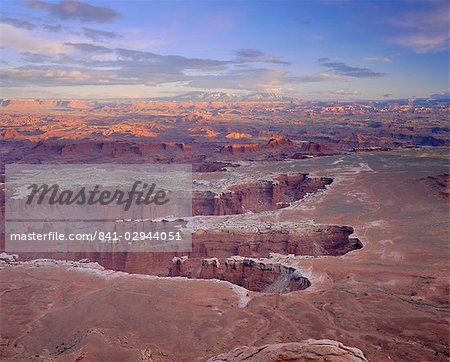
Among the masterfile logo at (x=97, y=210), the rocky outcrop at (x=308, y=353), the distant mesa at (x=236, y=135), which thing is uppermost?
the rocky outcrop at (x=308, y=353)

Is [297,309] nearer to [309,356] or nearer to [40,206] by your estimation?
[309,356]

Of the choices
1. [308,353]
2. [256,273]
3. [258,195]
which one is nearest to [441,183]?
[258,195]

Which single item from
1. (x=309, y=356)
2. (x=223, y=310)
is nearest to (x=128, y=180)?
(x=223, y=310)

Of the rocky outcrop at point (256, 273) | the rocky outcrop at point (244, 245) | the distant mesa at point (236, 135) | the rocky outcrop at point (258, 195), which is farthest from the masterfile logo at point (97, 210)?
the distant mesa at point (236, 135)

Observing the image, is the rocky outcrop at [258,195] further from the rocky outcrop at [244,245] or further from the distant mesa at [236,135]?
the distant mesa at [236,135]

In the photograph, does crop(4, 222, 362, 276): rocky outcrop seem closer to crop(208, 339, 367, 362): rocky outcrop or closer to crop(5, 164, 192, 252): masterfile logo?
crop(5, 164, 192, 252): masterfile logo

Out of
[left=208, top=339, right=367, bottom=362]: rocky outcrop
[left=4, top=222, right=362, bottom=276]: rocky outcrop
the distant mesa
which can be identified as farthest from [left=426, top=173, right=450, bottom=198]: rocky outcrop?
the distant mesa
